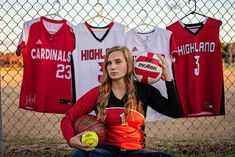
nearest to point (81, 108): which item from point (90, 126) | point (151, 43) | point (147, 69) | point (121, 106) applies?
point (90, 126)

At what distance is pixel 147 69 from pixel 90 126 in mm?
724

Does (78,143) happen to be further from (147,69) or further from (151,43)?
(151,43)

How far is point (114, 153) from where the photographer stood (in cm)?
354

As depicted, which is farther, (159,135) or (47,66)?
(159,135)

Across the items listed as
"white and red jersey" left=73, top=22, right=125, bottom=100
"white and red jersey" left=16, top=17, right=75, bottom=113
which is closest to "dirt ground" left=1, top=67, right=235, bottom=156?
"white and red jersey" left=16, top=17, right=75, bottom=113

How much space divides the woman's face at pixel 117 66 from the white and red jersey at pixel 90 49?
0.77m

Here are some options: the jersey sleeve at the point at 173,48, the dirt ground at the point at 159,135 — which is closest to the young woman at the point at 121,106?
the jersey sleeve at the point at 173,48

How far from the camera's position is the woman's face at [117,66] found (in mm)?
3719

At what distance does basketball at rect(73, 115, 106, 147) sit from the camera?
3551 millimetres

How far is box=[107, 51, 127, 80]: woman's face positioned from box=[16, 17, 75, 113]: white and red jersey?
2.91 feet

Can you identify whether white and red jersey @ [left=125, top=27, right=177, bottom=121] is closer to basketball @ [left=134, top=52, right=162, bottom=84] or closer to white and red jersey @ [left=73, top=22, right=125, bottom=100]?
white and red jersey @ [left=73, top=22, right=125, bottom=100]

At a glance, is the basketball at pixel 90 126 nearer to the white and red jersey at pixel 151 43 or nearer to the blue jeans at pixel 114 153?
the blue jeans at pixel 114 153

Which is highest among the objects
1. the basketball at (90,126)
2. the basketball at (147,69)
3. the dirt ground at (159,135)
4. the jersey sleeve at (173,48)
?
the jersey sleeve at (173,48)

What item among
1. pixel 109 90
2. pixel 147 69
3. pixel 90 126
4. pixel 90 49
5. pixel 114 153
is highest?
pixel 90 49
